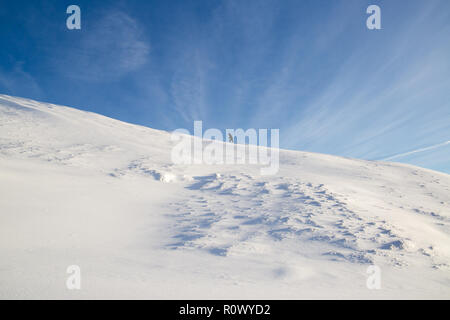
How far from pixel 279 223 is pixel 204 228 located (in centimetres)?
234

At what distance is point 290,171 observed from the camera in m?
12.8

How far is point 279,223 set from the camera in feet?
22.9

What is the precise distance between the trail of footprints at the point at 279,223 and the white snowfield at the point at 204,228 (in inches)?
1.7

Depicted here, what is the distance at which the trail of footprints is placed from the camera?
568cm

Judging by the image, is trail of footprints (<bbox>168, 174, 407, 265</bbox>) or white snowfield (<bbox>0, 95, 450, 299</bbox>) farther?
trail of footprints (<bbox>168, 174, 407, 265</bbox>)

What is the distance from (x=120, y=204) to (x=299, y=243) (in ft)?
19.6

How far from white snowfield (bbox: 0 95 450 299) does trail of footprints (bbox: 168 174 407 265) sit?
0.04 metres

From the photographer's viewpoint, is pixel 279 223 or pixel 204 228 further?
pixel 279 223

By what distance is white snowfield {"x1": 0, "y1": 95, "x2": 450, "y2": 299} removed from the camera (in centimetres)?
397

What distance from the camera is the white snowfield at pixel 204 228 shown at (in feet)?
13.0

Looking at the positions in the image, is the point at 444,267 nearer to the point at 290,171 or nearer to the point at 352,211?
the point at 352,211

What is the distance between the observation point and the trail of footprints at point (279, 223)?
18.6ft

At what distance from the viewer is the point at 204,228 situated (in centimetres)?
673

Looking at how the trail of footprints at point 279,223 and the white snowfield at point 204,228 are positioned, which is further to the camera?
the trail of footprints at point 279,223
